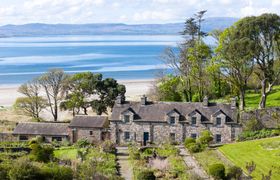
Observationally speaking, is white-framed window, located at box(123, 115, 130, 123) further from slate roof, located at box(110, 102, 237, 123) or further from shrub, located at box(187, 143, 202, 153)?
shrub, located at box(187, 143, 202, 153)

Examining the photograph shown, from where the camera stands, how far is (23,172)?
29.7m

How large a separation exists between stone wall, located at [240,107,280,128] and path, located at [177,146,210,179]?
7770 mm

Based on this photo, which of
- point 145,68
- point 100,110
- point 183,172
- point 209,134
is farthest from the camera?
point 145,68

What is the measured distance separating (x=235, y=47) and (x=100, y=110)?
20.4 metres

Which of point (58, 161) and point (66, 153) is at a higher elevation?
point (58, 161)

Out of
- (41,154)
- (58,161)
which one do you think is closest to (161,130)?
(58,161)

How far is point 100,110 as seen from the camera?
62219 mm

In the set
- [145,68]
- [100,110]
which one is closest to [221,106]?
[100,110]

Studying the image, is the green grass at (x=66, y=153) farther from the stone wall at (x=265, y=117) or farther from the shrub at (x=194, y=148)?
the stone wall at (x=265, y=117)

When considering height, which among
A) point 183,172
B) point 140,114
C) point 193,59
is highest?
point 193,59

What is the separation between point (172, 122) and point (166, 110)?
5.36 ft

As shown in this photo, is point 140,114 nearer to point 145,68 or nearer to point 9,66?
point 145,68

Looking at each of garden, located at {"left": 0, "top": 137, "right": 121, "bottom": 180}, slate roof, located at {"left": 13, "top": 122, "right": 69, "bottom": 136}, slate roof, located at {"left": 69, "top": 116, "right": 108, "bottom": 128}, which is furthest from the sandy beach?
garden, located at {"left": 0, "top": 137, "right": 121, "bottom": 180}

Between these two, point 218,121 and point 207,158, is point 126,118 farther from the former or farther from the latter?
point 207,158
